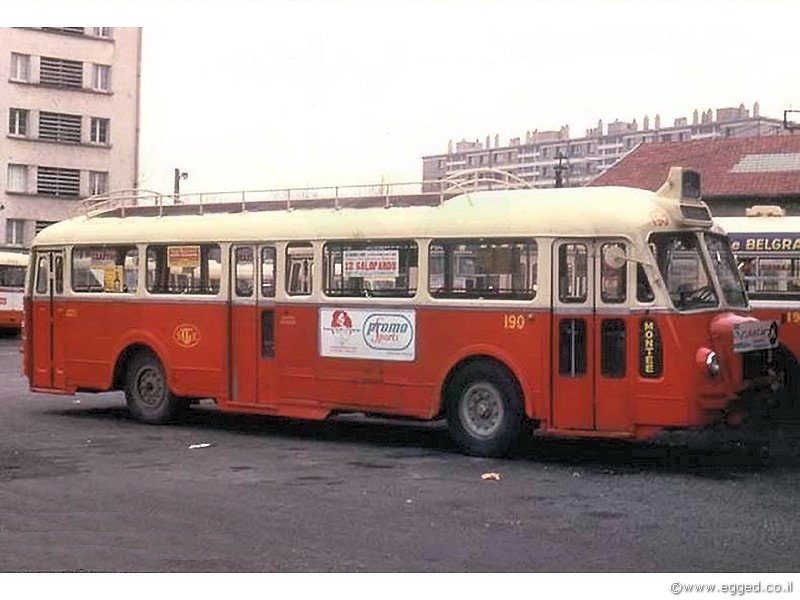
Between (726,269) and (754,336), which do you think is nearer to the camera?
(754,336)

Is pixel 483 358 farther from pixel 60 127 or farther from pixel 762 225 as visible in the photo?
pixel 60 127

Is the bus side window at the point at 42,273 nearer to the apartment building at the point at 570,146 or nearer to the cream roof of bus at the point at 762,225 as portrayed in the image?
the apartment building at the point at 570,146

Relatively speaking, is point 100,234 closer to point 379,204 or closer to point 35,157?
point 379,204

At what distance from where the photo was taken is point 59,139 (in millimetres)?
34719

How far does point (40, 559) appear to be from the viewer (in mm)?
5684

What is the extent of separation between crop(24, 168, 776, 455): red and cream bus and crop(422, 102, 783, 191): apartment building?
0.40 m

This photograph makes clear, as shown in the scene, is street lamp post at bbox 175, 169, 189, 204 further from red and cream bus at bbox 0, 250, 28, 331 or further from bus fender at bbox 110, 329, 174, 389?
red and cream bus at bbox 0, 250, 28, 331

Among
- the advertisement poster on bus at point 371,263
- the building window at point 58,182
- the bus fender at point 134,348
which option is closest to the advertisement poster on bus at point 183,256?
the bus fender at point 134,348

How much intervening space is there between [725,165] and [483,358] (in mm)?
6574

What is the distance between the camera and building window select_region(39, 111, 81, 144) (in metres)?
32.8

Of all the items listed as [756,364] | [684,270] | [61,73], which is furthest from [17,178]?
[756,364]

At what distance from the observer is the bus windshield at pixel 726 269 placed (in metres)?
8.80

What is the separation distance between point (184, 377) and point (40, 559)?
212 inches

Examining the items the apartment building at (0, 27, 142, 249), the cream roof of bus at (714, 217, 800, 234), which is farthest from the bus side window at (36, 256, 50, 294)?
the apartment building at (0, 27, 142, 249)
